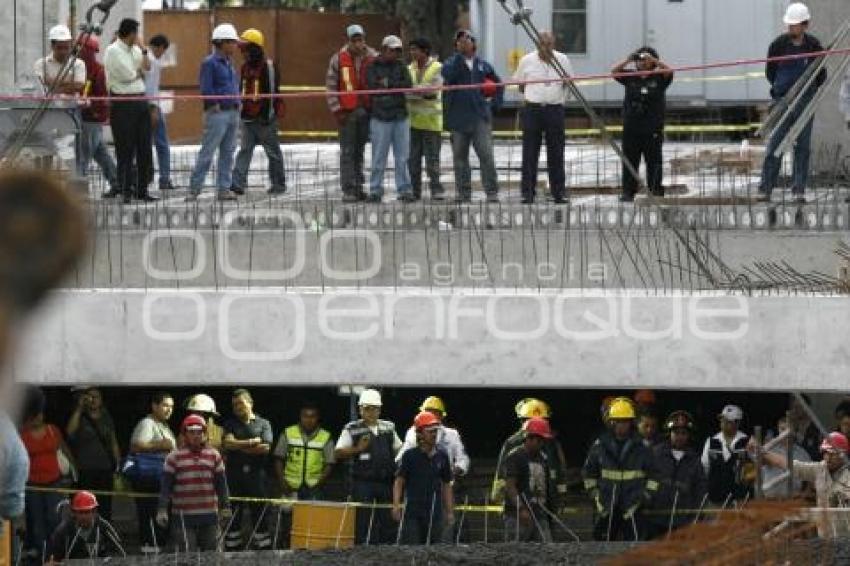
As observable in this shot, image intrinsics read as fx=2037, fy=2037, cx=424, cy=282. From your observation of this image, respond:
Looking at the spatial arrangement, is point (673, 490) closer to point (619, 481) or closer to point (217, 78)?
point (619, 481)

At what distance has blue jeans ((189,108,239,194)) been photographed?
16297 mm

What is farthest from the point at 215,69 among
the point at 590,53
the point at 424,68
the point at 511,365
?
the point at 590,53

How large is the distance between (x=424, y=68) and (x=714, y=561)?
30.7ft

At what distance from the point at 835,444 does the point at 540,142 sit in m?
4.21

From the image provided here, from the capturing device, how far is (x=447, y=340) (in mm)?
13117

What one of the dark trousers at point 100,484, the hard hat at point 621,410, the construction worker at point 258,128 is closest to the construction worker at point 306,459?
the dark trousers at point 100,484

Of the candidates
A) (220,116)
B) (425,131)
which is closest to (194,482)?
(220,116)

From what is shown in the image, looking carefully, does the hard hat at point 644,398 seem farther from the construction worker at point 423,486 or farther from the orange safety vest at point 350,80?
the orange safety vest at point 350,80

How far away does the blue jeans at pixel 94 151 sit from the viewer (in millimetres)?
16469

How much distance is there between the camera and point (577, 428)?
16969mm

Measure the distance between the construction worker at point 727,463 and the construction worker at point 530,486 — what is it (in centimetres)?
117

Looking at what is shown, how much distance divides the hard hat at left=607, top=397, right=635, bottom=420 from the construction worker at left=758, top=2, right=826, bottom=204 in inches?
95.5

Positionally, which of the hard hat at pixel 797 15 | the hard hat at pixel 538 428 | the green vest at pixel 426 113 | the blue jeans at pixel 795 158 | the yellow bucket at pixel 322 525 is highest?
the hard hat at pixel 797 15

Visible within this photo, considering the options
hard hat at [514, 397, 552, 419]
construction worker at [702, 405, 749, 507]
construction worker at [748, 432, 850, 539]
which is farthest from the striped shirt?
construction worker at [748, 432, 850, 539]
